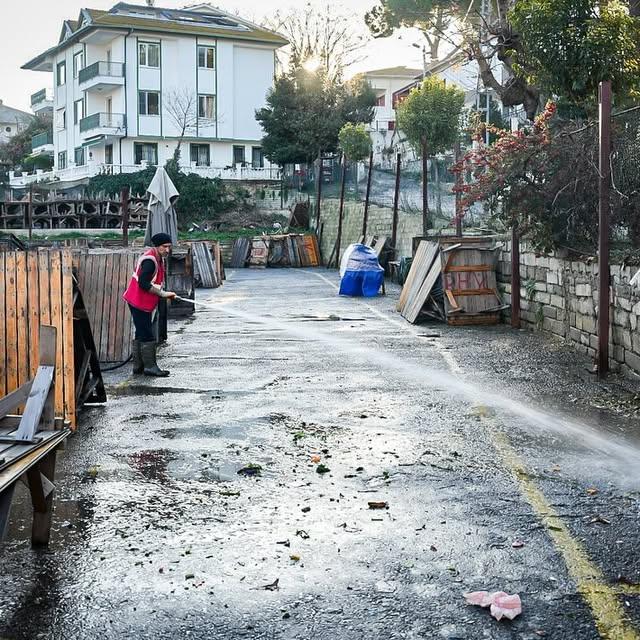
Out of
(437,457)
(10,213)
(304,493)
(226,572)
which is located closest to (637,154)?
(437,457)

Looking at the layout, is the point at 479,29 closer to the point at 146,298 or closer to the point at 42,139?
the point at 146,298

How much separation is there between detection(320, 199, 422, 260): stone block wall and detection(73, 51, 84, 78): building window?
2924 centimetres

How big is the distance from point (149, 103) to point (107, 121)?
9.34 ft

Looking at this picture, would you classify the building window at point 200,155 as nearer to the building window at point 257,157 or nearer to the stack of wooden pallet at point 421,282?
the building window at point 257,157

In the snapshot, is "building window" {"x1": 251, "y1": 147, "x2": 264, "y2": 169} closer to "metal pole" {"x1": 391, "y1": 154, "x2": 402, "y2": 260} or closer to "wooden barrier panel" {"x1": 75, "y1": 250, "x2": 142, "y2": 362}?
"metal pole" {"x1": 391, "y1": 154, "x2": 402, "y2": 260}

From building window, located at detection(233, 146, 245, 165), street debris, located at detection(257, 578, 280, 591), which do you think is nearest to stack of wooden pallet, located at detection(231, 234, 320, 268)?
building window, located at detection(233, 146, 245, 165)

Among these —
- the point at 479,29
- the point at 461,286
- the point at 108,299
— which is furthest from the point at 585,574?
the point at 479,29

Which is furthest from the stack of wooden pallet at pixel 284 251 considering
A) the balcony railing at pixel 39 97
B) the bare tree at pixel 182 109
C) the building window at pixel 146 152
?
the balcony railing at pixel 39 97

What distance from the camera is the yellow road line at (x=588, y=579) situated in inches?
163

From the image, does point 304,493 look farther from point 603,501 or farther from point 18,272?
point 18,272

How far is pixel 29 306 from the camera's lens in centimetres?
778

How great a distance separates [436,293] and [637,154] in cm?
616

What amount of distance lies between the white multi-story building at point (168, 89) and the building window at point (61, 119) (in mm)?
3696

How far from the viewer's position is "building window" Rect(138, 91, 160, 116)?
61.6m
